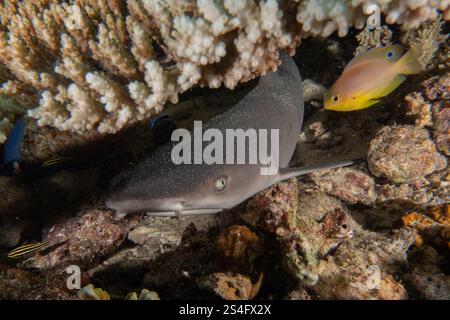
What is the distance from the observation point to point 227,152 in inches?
98.0

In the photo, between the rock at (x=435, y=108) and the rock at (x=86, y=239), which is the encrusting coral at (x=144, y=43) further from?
the rock at (x=86, y=239)

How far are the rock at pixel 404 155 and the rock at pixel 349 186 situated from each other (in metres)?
0.20

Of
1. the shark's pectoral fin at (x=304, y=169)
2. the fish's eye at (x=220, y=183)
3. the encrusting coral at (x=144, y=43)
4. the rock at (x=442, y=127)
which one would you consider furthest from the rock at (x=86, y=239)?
the rock at (x=442, y=127)

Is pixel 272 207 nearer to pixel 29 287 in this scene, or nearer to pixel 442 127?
pixel 29 287

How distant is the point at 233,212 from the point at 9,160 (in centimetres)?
327

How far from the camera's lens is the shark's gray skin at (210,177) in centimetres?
213

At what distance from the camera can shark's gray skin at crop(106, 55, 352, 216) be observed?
213 centimetres

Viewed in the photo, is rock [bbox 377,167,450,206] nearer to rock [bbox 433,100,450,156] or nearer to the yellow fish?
rock [bbox 433,100,450,156]

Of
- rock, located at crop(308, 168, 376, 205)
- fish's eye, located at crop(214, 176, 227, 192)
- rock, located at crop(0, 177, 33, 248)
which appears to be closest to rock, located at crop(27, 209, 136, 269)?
rock, located at crop(0, 177, 33, 248)

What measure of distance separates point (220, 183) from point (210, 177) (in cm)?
11

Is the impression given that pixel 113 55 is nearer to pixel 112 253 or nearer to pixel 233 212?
pixel 233 212

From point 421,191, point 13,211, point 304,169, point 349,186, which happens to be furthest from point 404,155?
point 13,211
